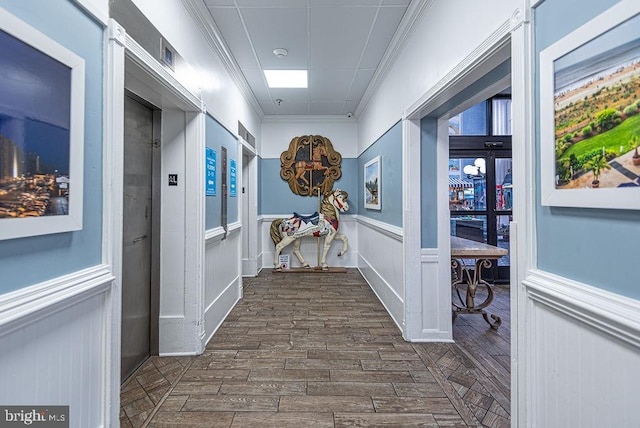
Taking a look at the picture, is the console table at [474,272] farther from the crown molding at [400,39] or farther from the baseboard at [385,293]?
the crown molding at [400,39]

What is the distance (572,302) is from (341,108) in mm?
4542

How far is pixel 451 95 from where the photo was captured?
2.14 metres

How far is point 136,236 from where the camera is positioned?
7.31 ft

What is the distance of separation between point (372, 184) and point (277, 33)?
2.22m

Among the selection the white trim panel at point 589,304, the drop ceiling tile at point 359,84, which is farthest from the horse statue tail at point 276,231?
the white trim panel at point 589,304

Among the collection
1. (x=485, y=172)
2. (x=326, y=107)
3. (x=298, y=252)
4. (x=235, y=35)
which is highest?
(x=326, y=107)

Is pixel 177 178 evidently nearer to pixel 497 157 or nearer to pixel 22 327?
pixel 22 327

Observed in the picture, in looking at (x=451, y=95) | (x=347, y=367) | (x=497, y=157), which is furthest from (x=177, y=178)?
(x=497, y=157)

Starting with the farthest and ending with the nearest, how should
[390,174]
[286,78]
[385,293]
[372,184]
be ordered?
[372,184], [286,78], [385,293], [390,174]

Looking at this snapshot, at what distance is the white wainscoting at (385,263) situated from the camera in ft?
9.91

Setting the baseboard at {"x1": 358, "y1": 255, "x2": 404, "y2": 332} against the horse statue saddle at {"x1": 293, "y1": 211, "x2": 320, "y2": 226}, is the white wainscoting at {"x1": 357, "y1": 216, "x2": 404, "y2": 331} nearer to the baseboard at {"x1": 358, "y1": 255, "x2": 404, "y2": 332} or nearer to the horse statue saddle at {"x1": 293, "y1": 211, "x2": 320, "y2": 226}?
the baseboard at {"x1": 358, "y1": 255, "x2": 404, "y2": 332}

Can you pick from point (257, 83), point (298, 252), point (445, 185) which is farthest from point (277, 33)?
point (298, 252)

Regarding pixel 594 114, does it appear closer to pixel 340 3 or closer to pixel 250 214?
pixel 340 3

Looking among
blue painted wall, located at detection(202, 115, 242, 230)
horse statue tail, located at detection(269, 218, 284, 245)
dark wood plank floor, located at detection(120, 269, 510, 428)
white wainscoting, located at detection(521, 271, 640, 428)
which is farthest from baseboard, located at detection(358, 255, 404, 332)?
blue painted wall, located at detection(202, 115, 242, 230)
